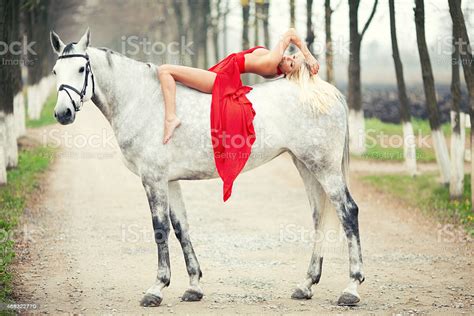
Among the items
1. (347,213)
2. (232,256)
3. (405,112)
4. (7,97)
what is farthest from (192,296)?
(7,97)

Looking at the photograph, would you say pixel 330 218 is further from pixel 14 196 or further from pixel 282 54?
pixel 14 196

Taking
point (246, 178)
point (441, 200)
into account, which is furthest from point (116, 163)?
point (441, 200)

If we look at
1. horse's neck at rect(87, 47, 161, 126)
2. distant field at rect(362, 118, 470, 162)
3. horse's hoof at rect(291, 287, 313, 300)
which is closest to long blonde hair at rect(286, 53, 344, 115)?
horse's neck at rect(87, 47, 161, 126)

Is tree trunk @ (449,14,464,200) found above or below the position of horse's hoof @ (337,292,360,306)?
above

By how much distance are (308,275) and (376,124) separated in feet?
59.3

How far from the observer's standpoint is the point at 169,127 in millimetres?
7344

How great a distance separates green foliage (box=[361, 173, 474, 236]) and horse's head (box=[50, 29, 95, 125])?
6.14 metres

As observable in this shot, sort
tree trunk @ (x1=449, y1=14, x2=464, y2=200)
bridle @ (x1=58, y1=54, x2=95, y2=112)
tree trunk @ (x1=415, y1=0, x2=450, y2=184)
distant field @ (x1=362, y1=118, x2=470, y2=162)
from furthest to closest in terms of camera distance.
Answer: distant field @ (x1=362, y1=118, x2=470, y2=162) → tree trunk @ (x1=415, y1=0, x2=450, y2=184) → tree trunk @ (x1=449, y1=14, x2=464, y2=200) → bridle @ (x1=58, y1=54, x2=95, y2=112)

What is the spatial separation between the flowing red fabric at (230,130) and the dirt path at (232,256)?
4.39 ft

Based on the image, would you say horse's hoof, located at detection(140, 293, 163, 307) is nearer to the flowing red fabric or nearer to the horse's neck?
the flowing red fabric

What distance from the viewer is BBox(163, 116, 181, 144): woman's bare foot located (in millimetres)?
7336

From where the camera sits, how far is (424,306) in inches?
286

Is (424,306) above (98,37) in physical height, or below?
below

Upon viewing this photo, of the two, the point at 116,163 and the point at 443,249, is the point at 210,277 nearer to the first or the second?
the point at 443,249
